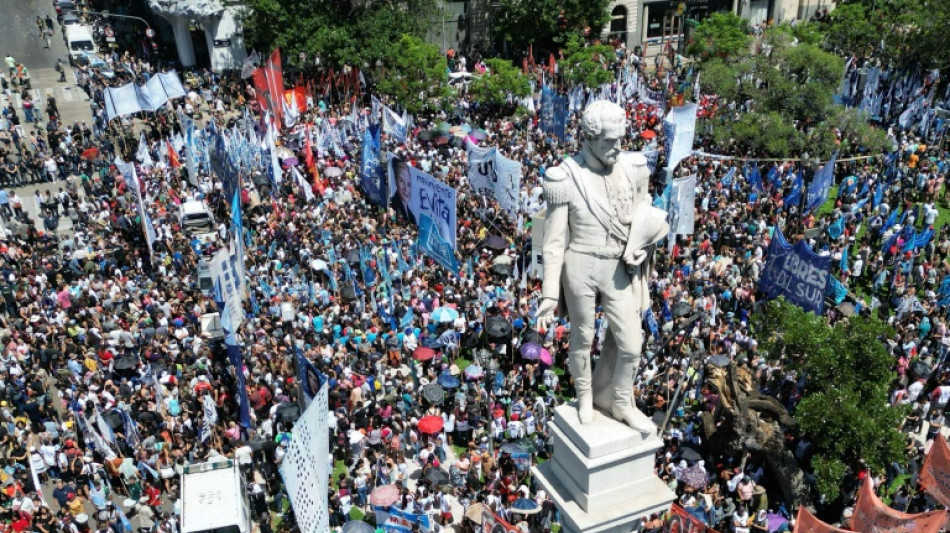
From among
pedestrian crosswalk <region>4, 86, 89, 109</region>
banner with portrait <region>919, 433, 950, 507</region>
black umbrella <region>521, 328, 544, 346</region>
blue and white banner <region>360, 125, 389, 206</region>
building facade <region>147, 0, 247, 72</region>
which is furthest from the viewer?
building facade <region>147, 0, 247, 72</region>

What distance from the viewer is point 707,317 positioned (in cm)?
2594

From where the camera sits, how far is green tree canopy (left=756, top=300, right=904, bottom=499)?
754 inches

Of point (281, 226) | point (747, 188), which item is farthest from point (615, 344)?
point (747, 188)

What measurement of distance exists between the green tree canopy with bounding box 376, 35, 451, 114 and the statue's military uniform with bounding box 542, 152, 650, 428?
36.5m

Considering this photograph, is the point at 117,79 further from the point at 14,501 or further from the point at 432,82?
the point at 14,501

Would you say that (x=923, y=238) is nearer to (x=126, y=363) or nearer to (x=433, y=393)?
(x=433, y=393)

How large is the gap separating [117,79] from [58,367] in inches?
1172

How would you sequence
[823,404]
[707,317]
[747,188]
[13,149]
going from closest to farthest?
[823,404]
[707,317]
[747,188]
[13,149]

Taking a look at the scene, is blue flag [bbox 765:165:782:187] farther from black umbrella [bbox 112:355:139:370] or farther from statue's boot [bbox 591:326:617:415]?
statue's boot [bbox 591:326:617:415]

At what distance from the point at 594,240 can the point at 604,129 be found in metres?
1.10

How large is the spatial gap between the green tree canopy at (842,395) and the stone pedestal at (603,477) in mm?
11060

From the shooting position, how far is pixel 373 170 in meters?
33.8

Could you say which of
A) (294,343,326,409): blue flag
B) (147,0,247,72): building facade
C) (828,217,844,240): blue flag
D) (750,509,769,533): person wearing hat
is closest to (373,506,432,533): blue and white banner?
(294,343,326,409): blue flag

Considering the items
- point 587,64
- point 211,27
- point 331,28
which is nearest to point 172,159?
point 331,28
